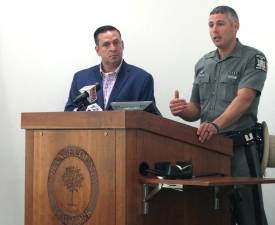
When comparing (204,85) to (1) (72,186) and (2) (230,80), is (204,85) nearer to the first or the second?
(2) (230,80)

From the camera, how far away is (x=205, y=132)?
1897 millimetres

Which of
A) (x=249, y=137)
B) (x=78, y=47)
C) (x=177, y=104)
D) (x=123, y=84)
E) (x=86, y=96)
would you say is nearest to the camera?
(x=86, y=96)

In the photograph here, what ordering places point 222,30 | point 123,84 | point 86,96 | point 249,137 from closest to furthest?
point 86,96 < point 249,137 < point 222,30 < point 123,84

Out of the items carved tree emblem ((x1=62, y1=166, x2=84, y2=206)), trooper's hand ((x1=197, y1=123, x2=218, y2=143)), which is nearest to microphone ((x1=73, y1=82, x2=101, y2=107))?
carved tree emblem ((x1=62, y1=166, x2=84, y2=206))

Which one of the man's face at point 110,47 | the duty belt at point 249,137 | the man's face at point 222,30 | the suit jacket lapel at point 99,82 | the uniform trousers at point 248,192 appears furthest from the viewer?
the man's face at point 110,47

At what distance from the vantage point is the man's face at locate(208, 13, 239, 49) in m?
2.44

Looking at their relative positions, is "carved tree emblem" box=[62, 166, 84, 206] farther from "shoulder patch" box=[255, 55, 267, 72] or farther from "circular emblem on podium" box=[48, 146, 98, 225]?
"shoulder patch" box=[255, 55, 267, 72]

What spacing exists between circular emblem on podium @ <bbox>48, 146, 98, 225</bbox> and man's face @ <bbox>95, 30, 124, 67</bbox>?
129cm

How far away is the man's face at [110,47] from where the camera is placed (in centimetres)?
286

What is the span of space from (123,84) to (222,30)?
2.20 feet

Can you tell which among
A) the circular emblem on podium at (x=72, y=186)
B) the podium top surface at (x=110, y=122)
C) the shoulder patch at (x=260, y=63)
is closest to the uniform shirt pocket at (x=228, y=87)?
the shoulder patch at (x=260, y=63)

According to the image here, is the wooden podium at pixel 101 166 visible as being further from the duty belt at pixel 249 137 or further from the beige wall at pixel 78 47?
the beige wall at pixel 78 47

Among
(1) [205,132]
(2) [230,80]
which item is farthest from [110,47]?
(1) [205,132]

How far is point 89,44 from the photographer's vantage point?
3068 mm
